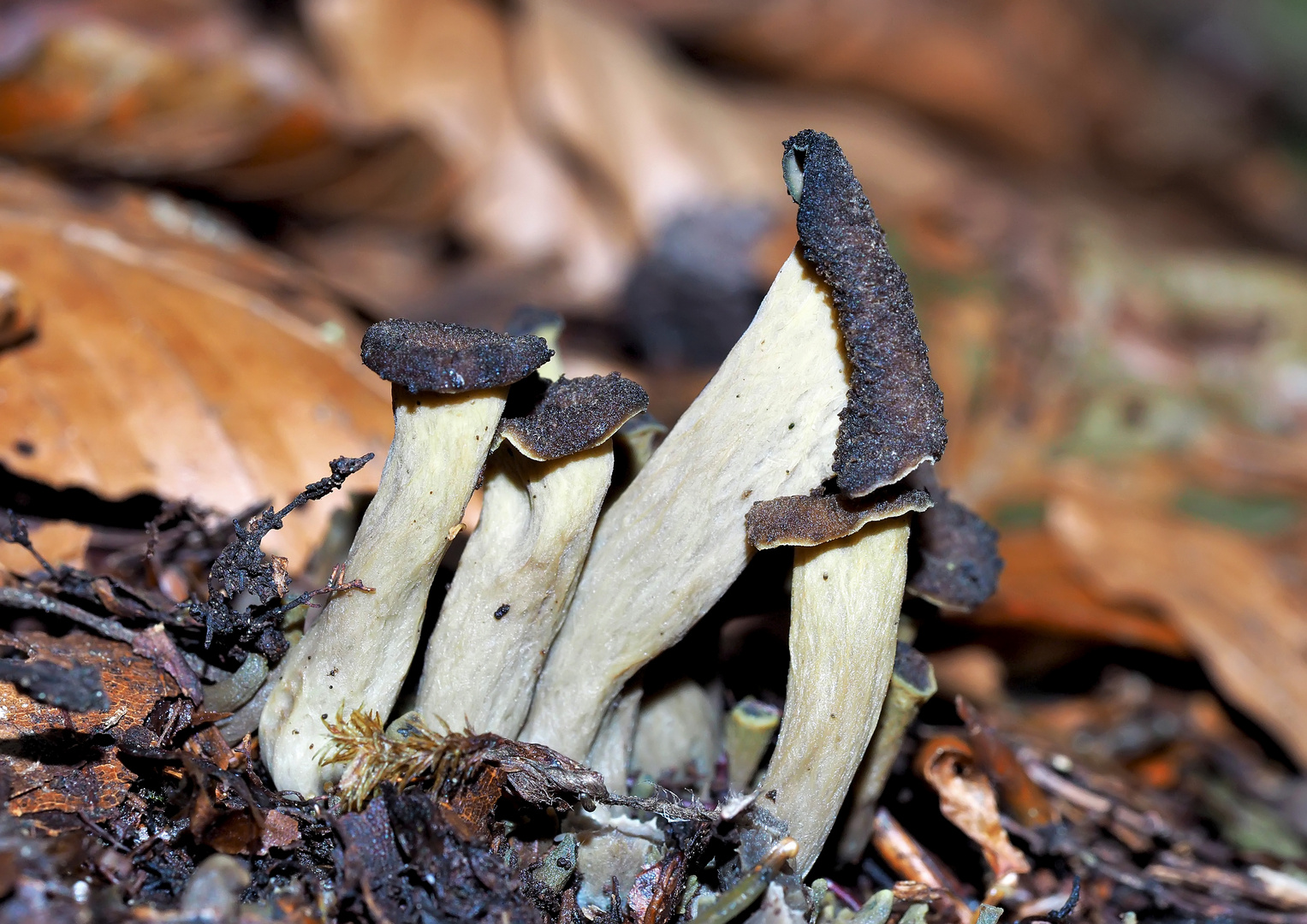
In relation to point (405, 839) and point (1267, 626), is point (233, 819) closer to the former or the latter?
point (405, 839)

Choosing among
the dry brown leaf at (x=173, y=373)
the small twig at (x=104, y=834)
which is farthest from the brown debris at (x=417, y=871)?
the dry brown leaf at (x=173, y=373)

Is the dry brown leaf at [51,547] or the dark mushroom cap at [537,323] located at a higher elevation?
the dark mushroom cap at [537,323]

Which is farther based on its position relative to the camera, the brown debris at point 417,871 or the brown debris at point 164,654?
the brown debris at point 164,654

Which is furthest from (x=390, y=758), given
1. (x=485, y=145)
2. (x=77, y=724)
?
(x=485, y=145)

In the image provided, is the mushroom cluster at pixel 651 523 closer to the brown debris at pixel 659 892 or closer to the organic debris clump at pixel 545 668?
the organic debris clump at pixel 545 668

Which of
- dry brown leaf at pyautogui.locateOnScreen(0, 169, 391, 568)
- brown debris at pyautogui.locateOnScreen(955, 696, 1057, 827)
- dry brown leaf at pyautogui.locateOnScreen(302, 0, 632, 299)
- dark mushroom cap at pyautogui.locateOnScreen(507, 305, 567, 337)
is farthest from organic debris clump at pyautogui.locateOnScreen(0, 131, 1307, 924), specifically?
dry brown leaf at pyautogui.locateOnScreen(302, 0, 632, 299)

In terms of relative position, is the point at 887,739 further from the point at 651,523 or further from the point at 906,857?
the point at 651,523
